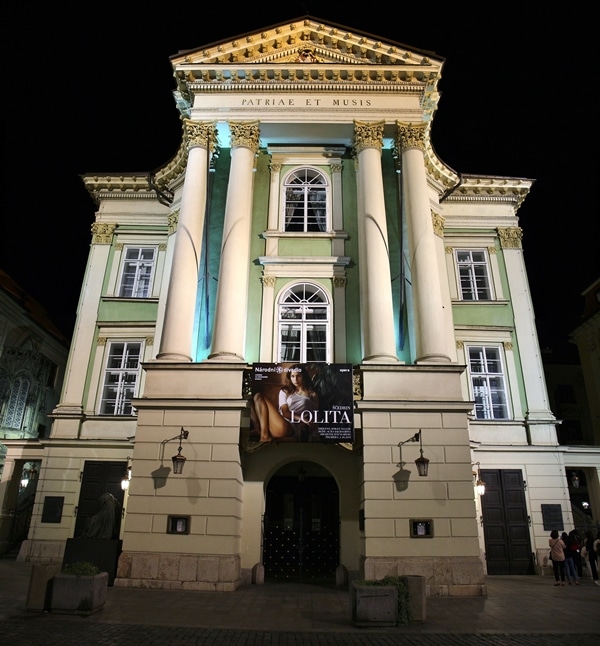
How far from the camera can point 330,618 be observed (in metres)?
9.79

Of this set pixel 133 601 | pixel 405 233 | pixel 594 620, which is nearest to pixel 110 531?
pixel 133 601

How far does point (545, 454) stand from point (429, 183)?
11022mm

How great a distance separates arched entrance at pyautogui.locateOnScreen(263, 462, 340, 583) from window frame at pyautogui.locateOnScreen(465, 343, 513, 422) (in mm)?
6589

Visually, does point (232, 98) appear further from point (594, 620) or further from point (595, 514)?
point (595, 514)

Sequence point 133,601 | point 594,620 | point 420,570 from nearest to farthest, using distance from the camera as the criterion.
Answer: point 594,620
point 133,601
point 420,570

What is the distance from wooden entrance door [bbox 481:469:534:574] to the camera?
17.8 meters

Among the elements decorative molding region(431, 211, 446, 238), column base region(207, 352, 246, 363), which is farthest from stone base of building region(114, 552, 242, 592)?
decorative molding region(431, 211, 446, 238)

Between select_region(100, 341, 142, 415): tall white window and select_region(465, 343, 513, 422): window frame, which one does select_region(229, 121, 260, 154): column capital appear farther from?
select_region(465, 343, 513, 422): window frame

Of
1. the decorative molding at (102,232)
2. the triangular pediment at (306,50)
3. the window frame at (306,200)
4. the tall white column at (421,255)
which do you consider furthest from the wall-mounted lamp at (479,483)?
the decorative molding at (102,232)

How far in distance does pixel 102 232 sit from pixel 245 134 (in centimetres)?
809

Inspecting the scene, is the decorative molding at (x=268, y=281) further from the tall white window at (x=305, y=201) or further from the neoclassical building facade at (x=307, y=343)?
the tall white window at (x=305, y=201)

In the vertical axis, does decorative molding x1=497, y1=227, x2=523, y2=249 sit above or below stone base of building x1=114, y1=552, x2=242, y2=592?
Result: above

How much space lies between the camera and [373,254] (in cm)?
1616

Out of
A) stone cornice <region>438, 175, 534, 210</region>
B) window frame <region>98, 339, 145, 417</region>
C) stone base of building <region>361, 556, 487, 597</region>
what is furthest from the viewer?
stone cornice <region>438, 175, 534, 210</region>
